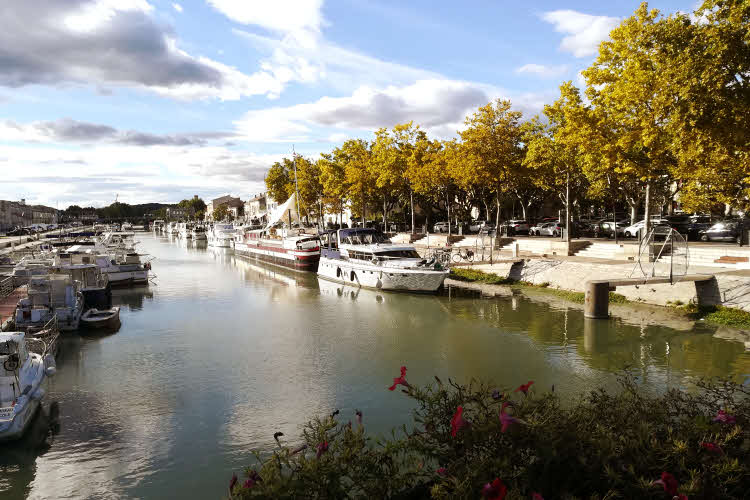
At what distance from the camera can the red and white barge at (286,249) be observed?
46.2 meters

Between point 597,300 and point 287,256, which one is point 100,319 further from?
point 287,256

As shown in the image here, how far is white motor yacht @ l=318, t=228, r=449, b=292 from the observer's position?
3056 cm

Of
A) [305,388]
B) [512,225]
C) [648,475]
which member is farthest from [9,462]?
[512,225]

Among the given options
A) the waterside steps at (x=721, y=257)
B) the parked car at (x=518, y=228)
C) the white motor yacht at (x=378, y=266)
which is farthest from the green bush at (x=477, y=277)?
the parked car at (x=518, y=228)

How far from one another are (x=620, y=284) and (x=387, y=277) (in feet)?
44.4

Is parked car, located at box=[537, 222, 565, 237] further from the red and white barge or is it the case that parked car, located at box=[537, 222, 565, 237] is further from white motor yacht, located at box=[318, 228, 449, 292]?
the red and white barge

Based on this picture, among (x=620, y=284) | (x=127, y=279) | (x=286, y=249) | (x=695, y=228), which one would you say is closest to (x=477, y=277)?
(x=620, y=284)

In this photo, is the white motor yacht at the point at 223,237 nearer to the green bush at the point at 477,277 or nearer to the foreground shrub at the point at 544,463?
the green bush at the point at 477,277

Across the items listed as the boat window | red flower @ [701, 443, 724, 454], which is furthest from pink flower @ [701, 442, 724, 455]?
the boat window

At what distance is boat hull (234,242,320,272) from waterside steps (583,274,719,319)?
26.9 meters

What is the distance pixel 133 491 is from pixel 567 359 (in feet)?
45.2

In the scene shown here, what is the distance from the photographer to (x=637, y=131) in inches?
894

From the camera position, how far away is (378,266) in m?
32.6

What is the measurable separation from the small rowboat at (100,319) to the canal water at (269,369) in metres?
0.61
